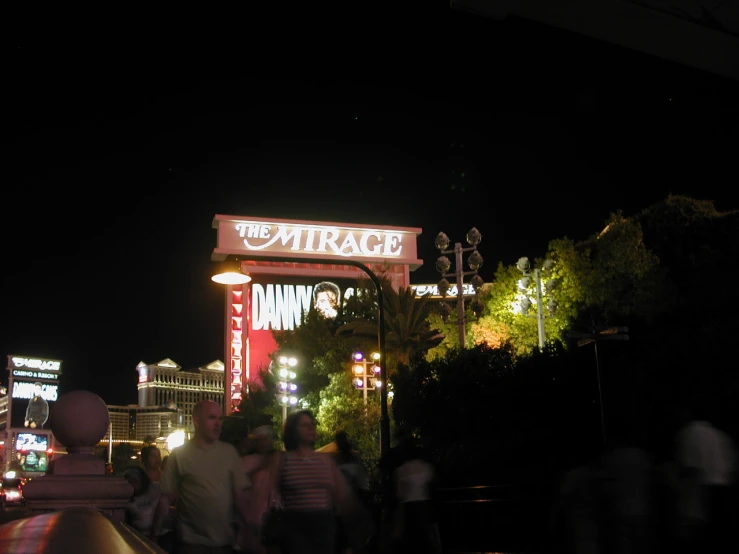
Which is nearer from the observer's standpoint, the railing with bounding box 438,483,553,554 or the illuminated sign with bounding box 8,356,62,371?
the railing with bounding box 438,483,553,554

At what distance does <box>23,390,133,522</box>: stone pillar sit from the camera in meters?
6.53

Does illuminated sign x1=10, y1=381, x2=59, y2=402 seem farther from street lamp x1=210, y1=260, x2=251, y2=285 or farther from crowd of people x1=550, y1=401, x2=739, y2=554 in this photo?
crowd of people x1=550, y1=401, x2=739, y2=554

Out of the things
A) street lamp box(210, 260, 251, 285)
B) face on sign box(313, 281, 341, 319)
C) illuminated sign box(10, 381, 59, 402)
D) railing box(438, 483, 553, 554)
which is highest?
face on sign box(313, 281, 341, 319)

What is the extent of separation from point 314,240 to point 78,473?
204 ft

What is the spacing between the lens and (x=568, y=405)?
29.0 meters

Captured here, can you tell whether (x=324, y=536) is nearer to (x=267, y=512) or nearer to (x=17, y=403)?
(x=267, y=512)

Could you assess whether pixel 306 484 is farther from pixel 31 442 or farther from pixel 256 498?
pixel 31 442

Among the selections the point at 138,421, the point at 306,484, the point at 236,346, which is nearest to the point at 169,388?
the point at 138,421

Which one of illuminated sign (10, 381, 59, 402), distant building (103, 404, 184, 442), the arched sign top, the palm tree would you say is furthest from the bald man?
distant building (103, 404, 184, 442)

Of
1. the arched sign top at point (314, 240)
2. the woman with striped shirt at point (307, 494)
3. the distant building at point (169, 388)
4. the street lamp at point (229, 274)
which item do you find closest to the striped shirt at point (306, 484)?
the woman with striped shirt at point (307, 494)

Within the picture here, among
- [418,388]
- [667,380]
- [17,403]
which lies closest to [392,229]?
[418,388]

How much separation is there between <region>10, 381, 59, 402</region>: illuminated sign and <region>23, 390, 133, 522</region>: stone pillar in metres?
126

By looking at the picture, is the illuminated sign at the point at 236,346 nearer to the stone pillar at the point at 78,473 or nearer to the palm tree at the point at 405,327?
the palm tree at the point at 405,327

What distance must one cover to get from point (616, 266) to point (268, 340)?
98.8 ft
